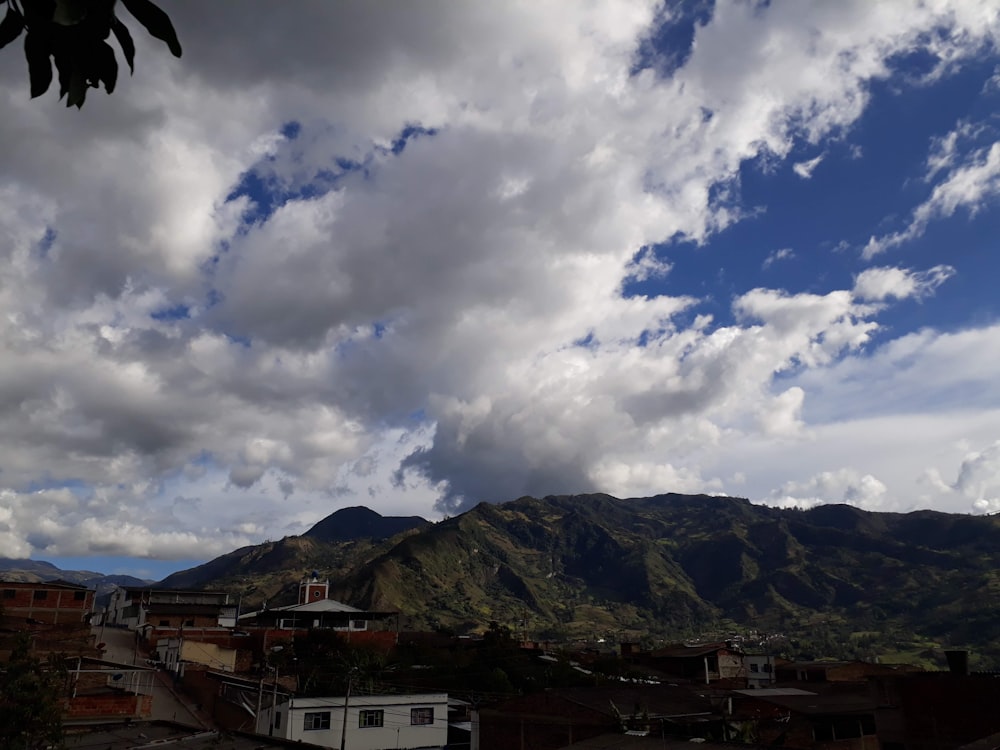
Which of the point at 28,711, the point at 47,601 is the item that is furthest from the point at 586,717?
the point at 47,601

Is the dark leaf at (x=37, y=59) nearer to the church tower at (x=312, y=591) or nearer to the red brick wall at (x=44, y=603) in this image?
the red brick wall at (x=44, y=603)

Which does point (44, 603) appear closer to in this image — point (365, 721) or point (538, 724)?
point (365, 721)

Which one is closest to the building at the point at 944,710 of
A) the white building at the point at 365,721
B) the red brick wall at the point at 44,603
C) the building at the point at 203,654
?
the white building at the point at 365,721

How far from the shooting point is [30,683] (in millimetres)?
19641

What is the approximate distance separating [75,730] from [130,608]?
70.5m

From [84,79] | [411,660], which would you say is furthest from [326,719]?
[84,79]

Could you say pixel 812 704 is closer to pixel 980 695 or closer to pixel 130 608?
pixel 980 695

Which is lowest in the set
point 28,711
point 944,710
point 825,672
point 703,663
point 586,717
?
point 825,672

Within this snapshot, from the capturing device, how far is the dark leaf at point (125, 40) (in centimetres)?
331

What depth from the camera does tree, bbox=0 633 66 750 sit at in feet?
61.3

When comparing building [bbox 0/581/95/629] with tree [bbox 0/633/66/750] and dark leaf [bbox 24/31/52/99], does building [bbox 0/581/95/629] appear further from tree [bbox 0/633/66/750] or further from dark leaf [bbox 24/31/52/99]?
dark leaf [bbox 24/31/52/99]

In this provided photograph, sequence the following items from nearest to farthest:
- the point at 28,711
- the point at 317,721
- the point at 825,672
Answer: the point at 28,711
the point at 317,721
the point at 825,672

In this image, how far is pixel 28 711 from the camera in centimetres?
1906

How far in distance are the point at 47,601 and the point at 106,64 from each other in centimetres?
9127
